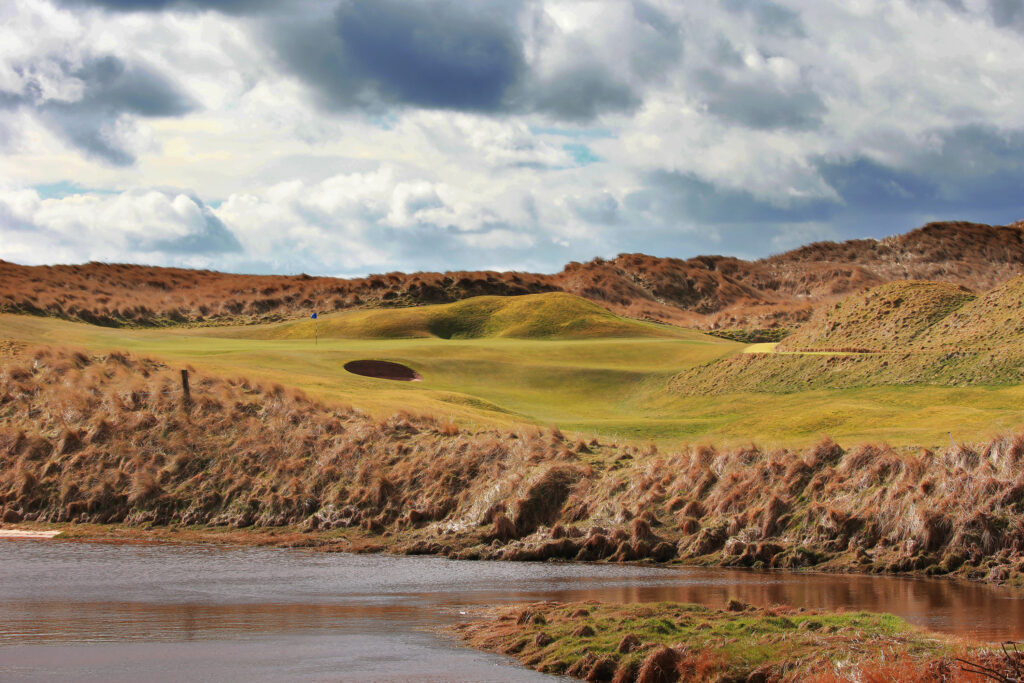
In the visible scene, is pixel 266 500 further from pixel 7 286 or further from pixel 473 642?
pixel 7 286

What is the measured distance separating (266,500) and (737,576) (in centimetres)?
1439

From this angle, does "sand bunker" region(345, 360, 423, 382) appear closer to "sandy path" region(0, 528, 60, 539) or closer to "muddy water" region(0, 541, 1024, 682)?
"sandy path" region(0, 528, 60, 539)

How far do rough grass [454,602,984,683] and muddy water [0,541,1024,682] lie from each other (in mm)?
794

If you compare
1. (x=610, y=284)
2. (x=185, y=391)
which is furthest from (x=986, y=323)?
(x=610, y=284)

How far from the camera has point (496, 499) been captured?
27.2 metres

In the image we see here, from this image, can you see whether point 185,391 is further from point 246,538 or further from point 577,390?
point 577,390

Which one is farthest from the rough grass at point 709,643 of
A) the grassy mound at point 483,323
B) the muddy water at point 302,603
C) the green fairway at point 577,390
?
the grassy mound at point 483,323

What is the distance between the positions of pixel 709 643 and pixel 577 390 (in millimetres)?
39794

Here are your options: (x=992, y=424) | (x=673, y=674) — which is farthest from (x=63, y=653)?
(x=992, y=424)

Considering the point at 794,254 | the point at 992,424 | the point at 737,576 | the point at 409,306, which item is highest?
the point at 794,254

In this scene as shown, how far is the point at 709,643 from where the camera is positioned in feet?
44.8

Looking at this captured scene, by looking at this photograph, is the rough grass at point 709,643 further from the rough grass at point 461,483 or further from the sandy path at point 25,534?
the sandy path at point 25,534

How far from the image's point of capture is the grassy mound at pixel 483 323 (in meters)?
75.1

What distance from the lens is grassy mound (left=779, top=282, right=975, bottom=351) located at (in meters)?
47.1
